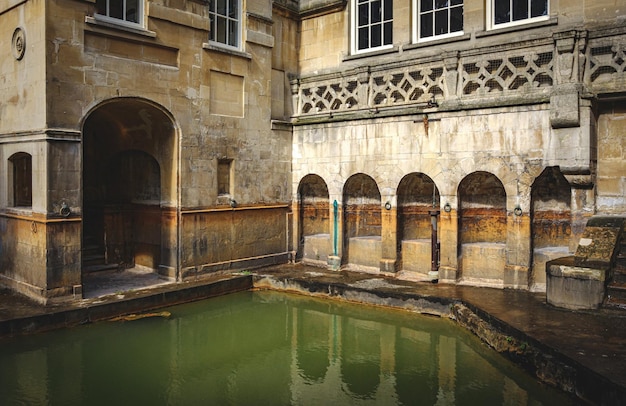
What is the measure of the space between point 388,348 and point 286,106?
694cm

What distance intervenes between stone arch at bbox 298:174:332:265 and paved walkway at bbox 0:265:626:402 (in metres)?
0.69

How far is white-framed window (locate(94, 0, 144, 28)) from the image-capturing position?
9430 mm

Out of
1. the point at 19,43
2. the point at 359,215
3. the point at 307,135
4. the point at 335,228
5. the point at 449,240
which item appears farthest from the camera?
the point at 307,135

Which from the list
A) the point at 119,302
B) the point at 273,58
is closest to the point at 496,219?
the point at 273,58

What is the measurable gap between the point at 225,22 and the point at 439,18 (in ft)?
14.9

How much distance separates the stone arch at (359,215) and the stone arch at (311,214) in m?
0.77

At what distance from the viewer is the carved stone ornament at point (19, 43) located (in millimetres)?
8953

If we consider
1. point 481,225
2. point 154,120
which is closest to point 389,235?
point 481,225

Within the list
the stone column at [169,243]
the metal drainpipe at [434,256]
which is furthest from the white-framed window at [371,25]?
the stone column at [169,243]

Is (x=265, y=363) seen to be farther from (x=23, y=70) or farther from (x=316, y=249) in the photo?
(x=23, y=70)

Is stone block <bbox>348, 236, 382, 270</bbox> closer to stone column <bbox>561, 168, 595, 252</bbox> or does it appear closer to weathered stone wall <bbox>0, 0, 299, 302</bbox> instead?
weathered stone wall <bbox>0, 0, 299, 302</bbox>

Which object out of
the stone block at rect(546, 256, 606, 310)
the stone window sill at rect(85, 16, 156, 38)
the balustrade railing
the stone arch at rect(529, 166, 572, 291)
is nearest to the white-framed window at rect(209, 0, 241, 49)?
the stone window sill at rect(85, 16, 156, 38)

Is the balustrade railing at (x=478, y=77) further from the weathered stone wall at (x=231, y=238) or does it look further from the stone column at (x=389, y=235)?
the weathered stone wall at (x=231, y=238)

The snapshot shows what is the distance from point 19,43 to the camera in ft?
29.7
